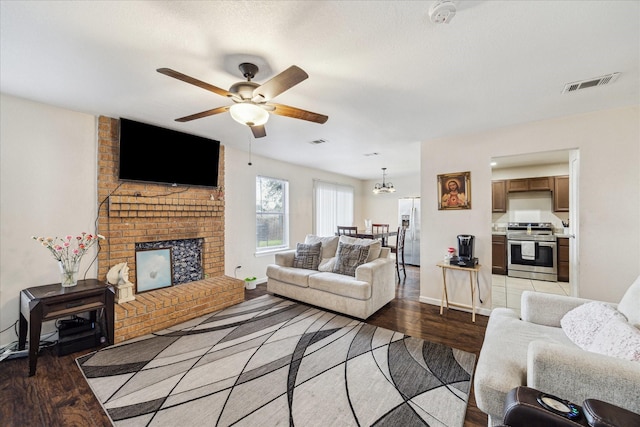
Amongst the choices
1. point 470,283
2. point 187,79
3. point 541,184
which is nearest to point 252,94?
point 187,79

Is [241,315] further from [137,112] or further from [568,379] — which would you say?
[568,379]

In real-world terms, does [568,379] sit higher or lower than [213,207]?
lower

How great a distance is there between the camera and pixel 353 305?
3.11 meters

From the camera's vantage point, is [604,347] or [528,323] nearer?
[604,347]

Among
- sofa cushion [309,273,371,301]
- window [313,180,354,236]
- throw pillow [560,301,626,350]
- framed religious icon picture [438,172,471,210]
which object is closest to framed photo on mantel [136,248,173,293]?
sofa cushion [309,273,371,301]

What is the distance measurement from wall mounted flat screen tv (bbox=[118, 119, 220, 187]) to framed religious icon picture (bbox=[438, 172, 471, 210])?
334 centimetres

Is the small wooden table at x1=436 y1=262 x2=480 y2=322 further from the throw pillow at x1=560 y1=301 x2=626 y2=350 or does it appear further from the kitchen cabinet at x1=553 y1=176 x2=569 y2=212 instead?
the kitchen cabinet at x1=553 y1=176 x2=569 y2=212

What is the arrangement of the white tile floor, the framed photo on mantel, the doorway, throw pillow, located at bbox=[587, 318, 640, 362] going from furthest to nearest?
the doorway
the white tile floor
the framed photo on mantel
throw pillow, located at bbox=[587, 318, 640, 362]

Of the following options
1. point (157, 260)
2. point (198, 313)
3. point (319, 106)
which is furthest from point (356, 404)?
point (157, 260)

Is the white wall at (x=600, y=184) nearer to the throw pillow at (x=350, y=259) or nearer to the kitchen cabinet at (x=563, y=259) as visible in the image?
the throw pillow at (x=350, y=259)

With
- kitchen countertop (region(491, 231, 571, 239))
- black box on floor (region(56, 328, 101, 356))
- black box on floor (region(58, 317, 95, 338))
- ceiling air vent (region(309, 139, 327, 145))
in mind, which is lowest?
black box on floor (region(56, 328, 101, 356))

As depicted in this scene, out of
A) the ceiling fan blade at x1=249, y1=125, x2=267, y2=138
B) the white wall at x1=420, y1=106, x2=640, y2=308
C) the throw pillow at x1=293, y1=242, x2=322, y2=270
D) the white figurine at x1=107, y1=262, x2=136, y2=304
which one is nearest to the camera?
the ceiling fan blade at x1=249, y1=125, x2=267, y2=138

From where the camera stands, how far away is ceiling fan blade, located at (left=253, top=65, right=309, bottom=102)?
1.47m

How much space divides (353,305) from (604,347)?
83.2 inches
